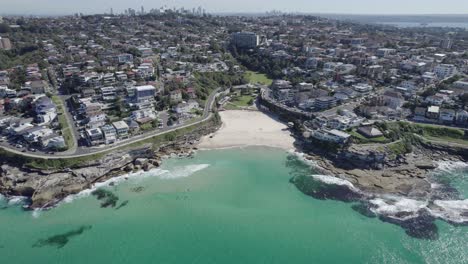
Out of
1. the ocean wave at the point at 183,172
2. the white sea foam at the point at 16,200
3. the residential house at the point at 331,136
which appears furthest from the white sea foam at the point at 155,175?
the residential house at the point at 331,136

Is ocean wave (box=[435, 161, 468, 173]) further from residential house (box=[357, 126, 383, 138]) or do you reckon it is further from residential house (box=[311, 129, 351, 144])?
residential house (box=[311, 129, 351, 144])

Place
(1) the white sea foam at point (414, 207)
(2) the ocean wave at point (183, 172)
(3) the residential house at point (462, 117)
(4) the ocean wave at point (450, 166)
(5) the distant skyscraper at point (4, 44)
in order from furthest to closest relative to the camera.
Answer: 1. (5) the distant skyscraper at point (4, 44)
2. (3) the residential house at point (462, 117)
3. (4) the ocean wave at point (450, 166)
4. (2) the ocean wave at point (183, 172)
5. (1) the white sea foam at point (414, 207)

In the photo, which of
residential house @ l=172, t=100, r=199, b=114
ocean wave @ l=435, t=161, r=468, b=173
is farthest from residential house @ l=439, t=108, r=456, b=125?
residential house @ l=172, t=100, r=199, b=114

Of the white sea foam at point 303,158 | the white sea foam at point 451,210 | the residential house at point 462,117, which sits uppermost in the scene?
the residential house at point 462,117

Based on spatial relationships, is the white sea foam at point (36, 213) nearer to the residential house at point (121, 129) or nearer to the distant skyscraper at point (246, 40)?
the residential house at point (121, 129)

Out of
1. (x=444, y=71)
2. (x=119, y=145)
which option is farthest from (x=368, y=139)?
(x=444, y=71)

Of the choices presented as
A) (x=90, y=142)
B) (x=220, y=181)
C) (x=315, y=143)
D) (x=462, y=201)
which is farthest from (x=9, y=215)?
(x=462, y=201)
